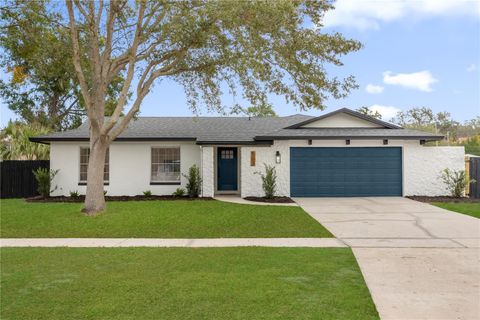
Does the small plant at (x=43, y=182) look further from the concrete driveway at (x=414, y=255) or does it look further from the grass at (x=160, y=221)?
the concrete driveway at (x=414, y=255)

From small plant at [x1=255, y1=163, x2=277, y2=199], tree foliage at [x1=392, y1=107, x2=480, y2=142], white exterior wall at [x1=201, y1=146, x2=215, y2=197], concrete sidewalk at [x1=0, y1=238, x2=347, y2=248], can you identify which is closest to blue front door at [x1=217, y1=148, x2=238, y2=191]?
white exterior wall at [x1=201, y1=146, x2=215, y2=197]

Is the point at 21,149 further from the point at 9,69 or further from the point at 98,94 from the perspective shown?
the point at 98,94

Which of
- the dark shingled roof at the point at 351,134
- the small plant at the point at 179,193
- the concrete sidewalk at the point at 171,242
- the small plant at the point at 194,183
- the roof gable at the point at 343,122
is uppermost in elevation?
the roof gable at the point at 343,122

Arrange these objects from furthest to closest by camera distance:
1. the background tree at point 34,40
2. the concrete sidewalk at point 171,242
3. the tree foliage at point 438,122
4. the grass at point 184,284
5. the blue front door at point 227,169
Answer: the tree foliage at point 438,122 → the blue front door at point 227,169 → the background tree at point 34,40 → the concrete sidewalk at point 171,242 → the grass at point 184,284

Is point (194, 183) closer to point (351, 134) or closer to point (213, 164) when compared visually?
point (213, 164)

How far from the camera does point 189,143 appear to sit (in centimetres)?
1706

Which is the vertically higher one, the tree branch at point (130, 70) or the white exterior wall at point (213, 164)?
the tree branch at point (130, 70)

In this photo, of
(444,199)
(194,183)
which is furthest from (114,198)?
(444,199)

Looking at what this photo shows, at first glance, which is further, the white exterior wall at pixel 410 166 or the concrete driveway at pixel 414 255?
the white exterior wall at pixel 410 166

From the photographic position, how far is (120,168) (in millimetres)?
16875

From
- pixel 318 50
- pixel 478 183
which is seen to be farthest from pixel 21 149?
pixel 478 183

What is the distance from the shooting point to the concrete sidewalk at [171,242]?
768cm

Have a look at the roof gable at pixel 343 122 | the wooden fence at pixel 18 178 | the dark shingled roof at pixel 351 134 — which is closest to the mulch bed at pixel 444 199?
the dark shingled roof at pixel 351 134

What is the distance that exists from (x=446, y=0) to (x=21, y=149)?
21.3m
